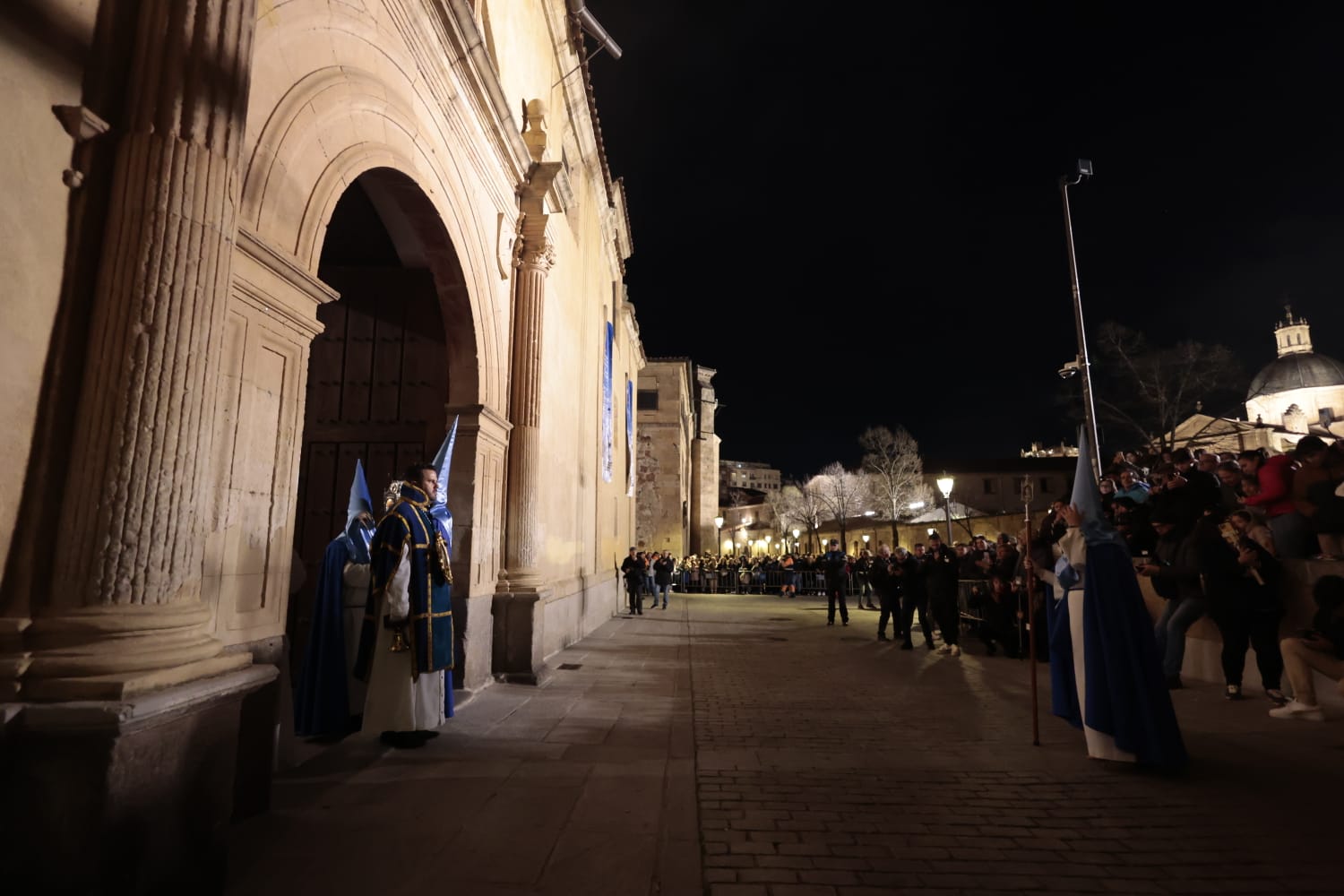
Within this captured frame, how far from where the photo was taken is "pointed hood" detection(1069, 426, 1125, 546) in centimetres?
515

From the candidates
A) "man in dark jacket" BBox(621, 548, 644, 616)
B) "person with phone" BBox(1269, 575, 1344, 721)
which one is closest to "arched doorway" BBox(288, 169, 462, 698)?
"person with phone" BBox(1269, 575, 1344, 721)

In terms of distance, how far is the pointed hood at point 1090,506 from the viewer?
203 inches

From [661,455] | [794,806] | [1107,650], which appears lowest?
[794,806]

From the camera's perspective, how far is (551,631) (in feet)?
32.6

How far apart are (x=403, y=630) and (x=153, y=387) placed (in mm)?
2870

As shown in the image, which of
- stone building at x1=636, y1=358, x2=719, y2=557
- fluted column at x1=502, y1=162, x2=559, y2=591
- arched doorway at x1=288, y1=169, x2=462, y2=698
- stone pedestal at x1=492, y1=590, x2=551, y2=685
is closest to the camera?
arched doorway at x1=288, y1=169, x2=462, y2=698

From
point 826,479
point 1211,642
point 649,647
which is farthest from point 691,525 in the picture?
point 1211,642

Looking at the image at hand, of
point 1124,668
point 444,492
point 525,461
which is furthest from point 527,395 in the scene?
point 1124,668

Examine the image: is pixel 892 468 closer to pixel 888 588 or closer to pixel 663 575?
pixel 663 575

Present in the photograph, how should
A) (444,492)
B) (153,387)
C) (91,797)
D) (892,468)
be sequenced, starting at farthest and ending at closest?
(892,468), (444,492), (153,387), (91,797)

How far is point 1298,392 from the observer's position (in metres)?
53.4

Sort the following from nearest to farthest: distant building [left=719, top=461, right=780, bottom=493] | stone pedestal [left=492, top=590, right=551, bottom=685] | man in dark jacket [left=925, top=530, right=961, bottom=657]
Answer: stone pedestal [left=492, top=590, right=551, bottom=685]
man in dark jacket [left=925, top=530, right=961, bottom=657]
distant building [left=719, top=461, right=780, bottom=493]

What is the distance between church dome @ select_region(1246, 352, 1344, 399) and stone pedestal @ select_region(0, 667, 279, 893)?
67952 mm

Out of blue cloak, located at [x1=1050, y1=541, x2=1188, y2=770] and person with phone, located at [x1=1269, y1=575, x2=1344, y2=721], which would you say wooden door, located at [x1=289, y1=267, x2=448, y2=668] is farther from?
person with phone, located at [x1=1269, y1=575, x2=1344, y2=721]
